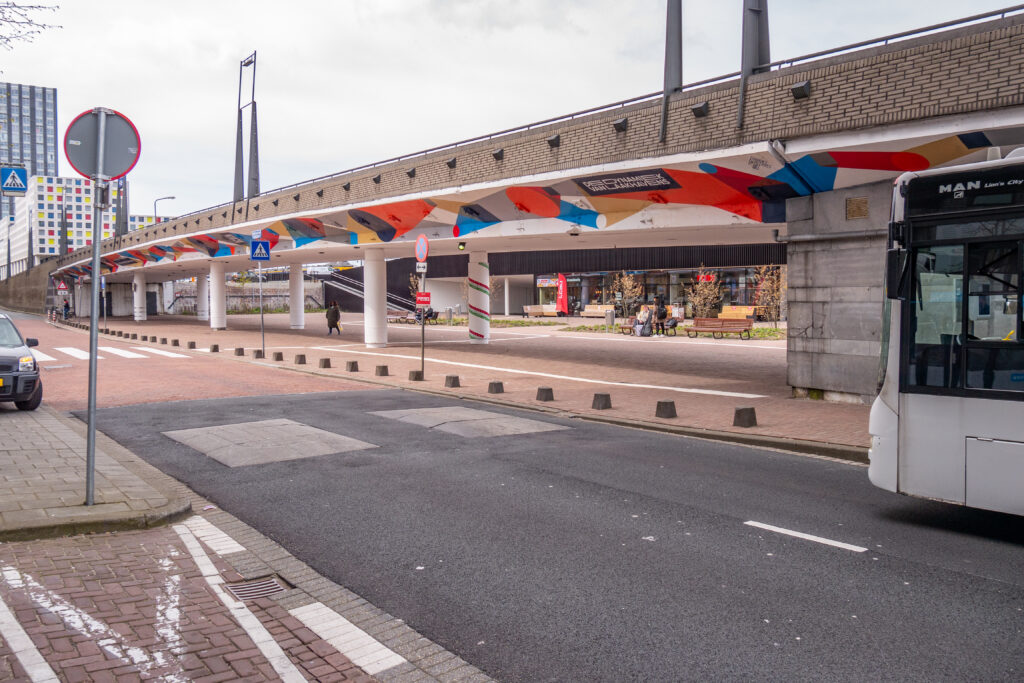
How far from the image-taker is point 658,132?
15312 millimetres

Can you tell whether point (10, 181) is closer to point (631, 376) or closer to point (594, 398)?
point (594, 398)

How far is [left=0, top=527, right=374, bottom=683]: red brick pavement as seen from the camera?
376 centimetres

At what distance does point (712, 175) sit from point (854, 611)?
12.0 m

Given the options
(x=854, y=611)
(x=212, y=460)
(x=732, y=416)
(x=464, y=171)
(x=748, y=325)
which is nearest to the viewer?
(x=854, y=611)

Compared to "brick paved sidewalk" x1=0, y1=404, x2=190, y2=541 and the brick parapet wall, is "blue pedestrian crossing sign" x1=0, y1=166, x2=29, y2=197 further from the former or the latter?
the brick parapet wall

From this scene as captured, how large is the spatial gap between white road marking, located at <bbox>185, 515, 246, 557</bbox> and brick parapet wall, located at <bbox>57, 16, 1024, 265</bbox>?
1053 centimetres

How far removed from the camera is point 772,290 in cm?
4575

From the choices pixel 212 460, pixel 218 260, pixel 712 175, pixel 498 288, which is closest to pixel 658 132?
pixel 712 175

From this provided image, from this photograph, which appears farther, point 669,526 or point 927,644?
point 669,526

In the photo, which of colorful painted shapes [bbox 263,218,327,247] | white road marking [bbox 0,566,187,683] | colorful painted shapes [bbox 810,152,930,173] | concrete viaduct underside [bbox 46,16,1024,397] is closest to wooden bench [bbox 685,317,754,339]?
concrete viaduct underside [bbox 46,16,1024,397]

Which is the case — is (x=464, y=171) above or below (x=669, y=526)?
above

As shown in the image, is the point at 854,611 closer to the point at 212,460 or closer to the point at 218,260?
the point at 212,460

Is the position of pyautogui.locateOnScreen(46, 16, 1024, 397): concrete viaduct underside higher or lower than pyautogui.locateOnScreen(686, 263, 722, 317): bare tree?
higher

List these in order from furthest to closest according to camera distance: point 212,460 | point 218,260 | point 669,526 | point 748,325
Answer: point 218,260 → point 748,325 → point 212,460 → point 669,526
